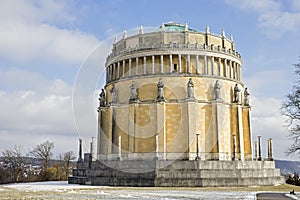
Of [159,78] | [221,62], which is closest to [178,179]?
[159,78]

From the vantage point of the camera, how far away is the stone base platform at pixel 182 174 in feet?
110

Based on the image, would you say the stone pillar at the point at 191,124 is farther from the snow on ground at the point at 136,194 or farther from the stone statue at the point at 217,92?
the snow on ground at the point at 136,194

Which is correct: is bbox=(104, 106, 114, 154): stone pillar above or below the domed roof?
below

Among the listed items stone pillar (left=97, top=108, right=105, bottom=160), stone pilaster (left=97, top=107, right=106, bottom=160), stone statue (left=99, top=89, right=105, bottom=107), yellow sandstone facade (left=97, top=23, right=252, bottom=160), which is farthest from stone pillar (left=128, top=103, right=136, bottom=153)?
stone statue (left=99, top=89, right=105, bottom=107)

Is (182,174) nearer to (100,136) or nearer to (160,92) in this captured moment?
(160,92)

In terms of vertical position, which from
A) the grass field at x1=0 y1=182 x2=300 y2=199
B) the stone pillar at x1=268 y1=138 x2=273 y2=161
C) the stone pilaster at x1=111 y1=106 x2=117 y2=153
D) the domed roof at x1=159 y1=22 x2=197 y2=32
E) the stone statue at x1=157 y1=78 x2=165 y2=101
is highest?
the domed roof at x1=159 y1=22 x2=197 y2=32

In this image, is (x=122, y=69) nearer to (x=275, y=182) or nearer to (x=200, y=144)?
(x=200, y=144)

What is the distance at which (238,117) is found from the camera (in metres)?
44.6

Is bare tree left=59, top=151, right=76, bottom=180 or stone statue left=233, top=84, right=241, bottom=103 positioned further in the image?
bare tree left=59, top=151, right=76, bottom=180

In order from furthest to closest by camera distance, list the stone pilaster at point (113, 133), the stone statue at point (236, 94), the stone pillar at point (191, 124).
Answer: the stone statue at point (236, 94)
the stone pilaster at point (113, 133)
the stone pillar at point (191, 124)

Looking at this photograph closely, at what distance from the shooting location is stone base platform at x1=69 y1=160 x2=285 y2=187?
33406 mm

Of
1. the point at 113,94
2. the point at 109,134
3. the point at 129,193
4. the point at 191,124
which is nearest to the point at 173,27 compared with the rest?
the point at 113,94

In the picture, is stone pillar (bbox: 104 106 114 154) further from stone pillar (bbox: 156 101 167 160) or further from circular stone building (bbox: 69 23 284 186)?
stone pillar (bbox: 156 101 167 160)

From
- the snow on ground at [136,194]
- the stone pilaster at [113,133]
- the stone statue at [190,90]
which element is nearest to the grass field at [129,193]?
the snow on ground at [136,194]
